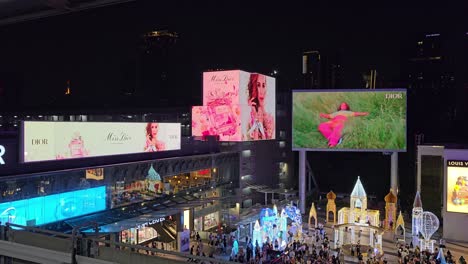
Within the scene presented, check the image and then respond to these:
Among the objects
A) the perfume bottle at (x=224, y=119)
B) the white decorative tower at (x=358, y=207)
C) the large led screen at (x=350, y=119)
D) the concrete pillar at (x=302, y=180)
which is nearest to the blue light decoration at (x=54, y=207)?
the white decorative tower at (x=358, y=207)

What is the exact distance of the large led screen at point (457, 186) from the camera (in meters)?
28.4

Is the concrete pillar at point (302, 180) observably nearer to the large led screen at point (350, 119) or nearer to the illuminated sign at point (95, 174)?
the large led screen at point (350, 119)

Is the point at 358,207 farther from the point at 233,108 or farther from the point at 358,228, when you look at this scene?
the point at 233,108

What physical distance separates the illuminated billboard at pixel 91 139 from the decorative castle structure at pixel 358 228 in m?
14.0

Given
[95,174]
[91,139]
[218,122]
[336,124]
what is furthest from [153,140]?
[336,124]

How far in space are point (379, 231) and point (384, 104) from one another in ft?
43.0

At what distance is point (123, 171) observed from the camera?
26172mm

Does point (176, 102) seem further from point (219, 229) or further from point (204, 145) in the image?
point (219, 229)

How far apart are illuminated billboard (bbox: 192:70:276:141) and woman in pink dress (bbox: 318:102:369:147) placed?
26.7 feet

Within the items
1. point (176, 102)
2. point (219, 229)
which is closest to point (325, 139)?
point (219, 229)

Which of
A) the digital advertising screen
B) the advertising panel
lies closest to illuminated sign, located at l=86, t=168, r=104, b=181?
the digital advertising screen

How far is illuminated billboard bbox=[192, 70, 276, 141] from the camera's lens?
4153cm

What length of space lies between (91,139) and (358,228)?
18957mm

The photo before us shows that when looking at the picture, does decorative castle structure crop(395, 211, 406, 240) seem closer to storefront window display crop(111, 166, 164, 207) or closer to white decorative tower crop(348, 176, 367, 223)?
white decorative tower crop(348, 176, 367, 223)
